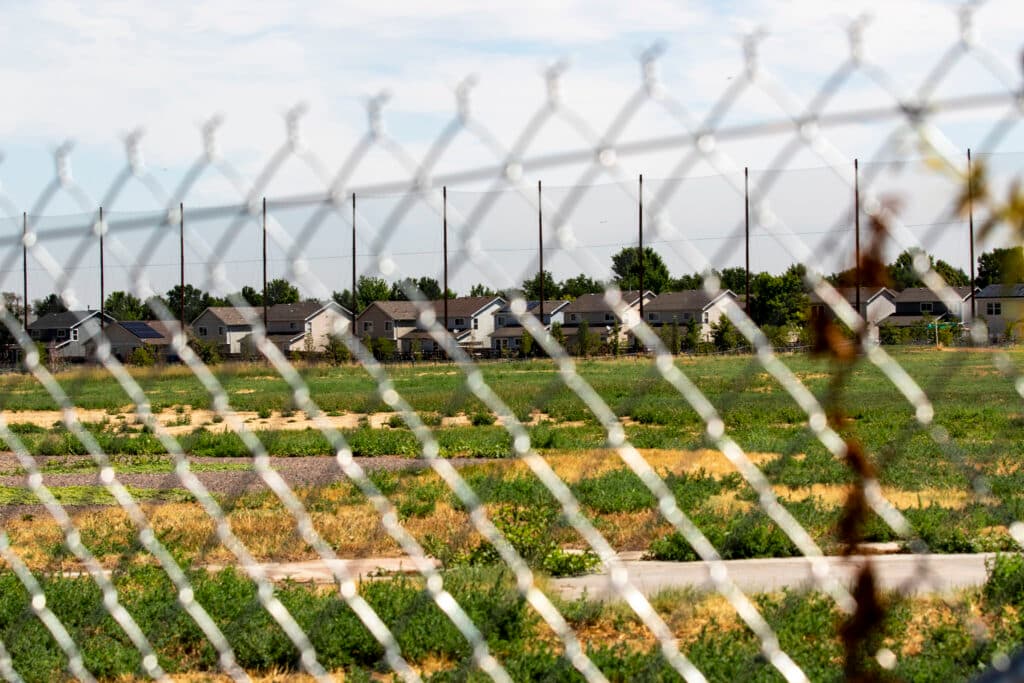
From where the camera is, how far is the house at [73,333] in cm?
265

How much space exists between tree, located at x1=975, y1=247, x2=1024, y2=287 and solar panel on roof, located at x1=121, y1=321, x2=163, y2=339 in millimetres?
2170

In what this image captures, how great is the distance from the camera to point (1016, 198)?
4.46 feet

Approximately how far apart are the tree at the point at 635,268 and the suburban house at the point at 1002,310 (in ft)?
1.79

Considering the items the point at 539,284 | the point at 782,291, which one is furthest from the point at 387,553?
the point at 782,291

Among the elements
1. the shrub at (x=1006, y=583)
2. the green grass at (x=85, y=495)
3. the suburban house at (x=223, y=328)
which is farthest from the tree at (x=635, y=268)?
the green grass at (x=85, y=495)

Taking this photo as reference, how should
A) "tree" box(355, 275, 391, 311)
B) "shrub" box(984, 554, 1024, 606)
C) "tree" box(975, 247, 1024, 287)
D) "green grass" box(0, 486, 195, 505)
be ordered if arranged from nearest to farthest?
"tree" box(975, 247, 1024, 287)
"tree" box(355, 275, 391, 311)
"shrub" box(984, 554, 1024, 606)
"green grass" box(0, 486, 195, 505)

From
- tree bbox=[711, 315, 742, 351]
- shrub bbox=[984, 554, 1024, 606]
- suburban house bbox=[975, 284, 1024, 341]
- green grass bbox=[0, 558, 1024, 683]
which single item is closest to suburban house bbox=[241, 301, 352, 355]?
tree bbox=[711, 315, 742, 351]

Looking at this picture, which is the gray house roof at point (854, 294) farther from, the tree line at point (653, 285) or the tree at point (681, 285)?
the tree at point (681, 285)

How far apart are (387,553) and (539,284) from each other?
23.1ft

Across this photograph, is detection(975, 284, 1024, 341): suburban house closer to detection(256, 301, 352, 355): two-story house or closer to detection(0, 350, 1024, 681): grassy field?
detection(0, 350, 1024, 681): grassy field

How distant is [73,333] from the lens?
321 cm

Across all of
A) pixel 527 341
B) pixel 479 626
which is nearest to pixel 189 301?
pixel 527 341

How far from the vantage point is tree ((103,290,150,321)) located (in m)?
2.69

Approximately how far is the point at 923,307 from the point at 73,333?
7.60ft
